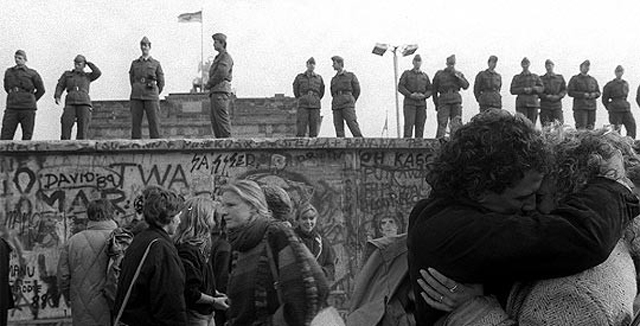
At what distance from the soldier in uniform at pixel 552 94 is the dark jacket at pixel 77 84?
31.3 ft

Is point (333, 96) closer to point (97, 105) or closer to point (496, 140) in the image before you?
point (496, 140)

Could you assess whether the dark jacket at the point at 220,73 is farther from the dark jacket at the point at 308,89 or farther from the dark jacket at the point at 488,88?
the dark jacket at the point at 488,88

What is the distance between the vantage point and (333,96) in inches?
696

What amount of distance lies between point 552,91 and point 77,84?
10.1 meters

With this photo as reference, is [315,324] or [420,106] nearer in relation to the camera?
[315,324]

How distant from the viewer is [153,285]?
509 cm

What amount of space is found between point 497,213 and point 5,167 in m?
12.6

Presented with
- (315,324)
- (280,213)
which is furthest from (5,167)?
(315,324)

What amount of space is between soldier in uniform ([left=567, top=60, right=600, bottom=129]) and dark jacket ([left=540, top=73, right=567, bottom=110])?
45 cm

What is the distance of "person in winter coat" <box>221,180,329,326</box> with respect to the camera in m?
3.74

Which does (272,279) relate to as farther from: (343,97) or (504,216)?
(343,97)

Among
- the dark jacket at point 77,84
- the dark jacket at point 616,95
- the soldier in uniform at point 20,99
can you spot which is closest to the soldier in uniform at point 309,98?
the dark jacket at point 77,84

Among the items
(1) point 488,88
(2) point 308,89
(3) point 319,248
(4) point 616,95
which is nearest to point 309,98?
(2) point 308,89

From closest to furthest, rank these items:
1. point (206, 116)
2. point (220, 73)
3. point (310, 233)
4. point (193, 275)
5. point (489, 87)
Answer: point (193, 275) → point (310, 233) → point (220, 73) → point (489, 87) → point (206, 116)
